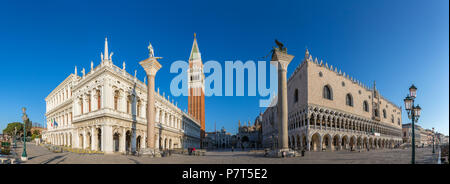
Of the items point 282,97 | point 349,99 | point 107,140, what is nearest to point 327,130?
point 349,99

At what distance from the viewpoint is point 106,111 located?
29.2 metres

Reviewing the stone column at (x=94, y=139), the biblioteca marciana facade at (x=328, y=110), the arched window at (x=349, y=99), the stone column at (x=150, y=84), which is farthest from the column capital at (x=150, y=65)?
the arched window at (x=349, y=99)

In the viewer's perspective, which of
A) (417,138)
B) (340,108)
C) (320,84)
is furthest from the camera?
(417,138)

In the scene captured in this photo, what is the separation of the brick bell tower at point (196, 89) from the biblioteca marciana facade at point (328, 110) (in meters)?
45.7

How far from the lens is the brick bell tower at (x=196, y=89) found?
95.8 metres

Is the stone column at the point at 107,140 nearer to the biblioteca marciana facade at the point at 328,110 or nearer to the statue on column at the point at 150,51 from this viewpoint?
the statue on column at the point at 150,51

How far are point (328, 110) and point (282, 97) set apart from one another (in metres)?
31.4

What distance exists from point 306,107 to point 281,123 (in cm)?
2519

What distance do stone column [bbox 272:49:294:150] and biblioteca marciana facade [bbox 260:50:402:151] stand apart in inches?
869

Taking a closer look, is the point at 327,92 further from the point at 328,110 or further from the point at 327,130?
the point at 327,130

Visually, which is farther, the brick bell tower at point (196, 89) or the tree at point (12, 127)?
the brick bell tower at point (196, 89)

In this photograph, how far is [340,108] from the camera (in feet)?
180

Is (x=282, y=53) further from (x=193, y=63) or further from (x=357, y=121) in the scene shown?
(x=193, y=63)
